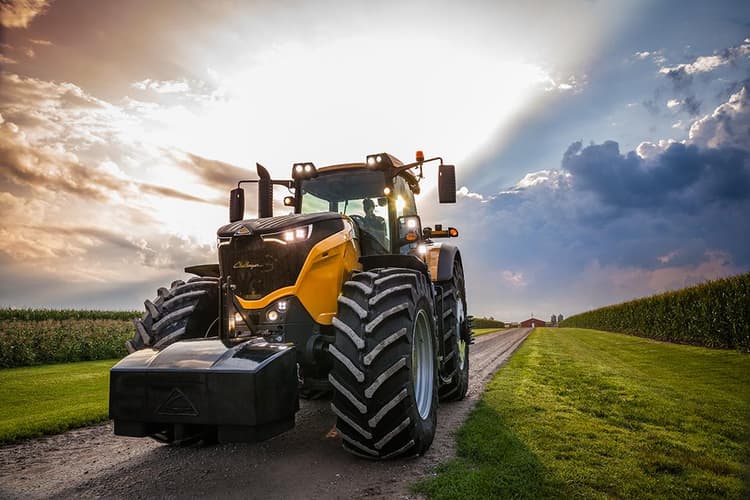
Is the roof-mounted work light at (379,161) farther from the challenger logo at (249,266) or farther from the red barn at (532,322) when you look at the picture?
the red barn at (532,322)

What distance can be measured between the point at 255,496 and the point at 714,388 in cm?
972

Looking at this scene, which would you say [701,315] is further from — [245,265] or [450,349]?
[245,265]

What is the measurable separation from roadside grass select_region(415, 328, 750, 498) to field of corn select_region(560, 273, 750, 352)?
11003 millimetres

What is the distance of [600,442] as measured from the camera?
17.1 feet

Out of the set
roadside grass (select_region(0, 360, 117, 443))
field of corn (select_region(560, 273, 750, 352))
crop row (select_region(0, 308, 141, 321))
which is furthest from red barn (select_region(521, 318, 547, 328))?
roadside grass (select_region(0, 360, 117, 443))

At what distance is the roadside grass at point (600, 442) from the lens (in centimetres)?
392

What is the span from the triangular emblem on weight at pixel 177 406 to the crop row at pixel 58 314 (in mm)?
26368

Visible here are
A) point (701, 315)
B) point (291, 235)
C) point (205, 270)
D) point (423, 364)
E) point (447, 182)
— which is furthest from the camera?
point (701, 315)

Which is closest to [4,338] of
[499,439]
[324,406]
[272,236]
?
[324,406]

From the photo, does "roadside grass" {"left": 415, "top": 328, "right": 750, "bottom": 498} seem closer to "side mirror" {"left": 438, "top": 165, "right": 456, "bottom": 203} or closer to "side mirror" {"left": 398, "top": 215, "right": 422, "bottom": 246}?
"side mirror" {"left": 398, "top": 215, "right": 422, "bottom": 246}

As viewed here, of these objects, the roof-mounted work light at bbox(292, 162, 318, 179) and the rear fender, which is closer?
the rear fender

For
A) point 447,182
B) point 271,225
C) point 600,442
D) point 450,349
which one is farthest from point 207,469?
point 447,182

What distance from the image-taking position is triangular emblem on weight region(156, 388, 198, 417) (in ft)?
11.6

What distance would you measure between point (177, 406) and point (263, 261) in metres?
1.50
